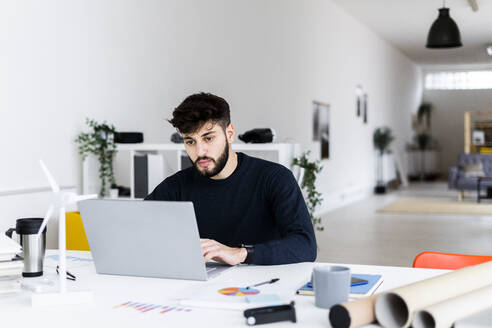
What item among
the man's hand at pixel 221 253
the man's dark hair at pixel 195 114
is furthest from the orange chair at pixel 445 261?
the man's dark hair at pixel 195 114

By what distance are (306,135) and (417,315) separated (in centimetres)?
819

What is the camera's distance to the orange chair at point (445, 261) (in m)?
2.25

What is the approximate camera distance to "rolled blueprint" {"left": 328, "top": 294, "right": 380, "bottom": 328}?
51.8 inches

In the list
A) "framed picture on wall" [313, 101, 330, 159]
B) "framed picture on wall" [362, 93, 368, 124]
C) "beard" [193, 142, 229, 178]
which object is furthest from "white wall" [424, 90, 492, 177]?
"beard" [193, 142, 229, 178]

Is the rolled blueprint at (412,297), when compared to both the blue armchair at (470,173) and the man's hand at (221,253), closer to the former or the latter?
the man's hand at (221,253)

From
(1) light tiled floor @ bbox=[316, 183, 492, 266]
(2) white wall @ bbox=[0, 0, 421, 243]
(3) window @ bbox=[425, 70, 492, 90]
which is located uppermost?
(3) window @ bbox=[425, 70, 492, 90]

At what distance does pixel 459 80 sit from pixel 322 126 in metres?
11.1

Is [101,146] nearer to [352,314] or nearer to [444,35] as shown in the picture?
[352,314]

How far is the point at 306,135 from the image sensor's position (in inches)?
371

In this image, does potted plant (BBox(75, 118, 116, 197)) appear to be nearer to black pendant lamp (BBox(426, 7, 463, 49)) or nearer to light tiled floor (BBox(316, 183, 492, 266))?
light tiled floor (BBox(316, 183, 492, 266))

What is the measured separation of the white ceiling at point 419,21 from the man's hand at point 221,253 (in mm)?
9434

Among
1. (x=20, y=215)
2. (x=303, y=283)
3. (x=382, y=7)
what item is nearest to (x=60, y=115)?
(x=20, y=215)

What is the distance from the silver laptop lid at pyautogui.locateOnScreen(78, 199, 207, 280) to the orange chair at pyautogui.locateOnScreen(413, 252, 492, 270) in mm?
927

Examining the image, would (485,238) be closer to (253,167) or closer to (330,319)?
(253,167)
